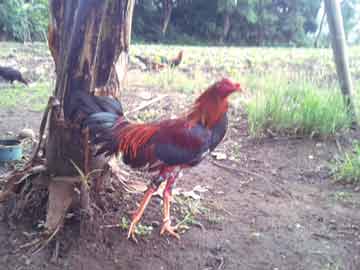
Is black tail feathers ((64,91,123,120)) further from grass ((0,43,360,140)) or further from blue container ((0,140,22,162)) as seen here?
grass ((0,43,360,140))

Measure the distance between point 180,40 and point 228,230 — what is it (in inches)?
795

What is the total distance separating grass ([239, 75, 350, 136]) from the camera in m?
5.01

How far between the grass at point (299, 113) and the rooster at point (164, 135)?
84.3 inches

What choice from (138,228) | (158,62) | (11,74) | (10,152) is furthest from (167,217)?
(158,62)

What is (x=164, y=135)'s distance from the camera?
10.2 ft

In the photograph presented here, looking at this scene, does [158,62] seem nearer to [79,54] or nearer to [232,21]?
[79,54]

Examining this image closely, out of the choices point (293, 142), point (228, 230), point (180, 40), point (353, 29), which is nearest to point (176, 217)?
point (228, 230)

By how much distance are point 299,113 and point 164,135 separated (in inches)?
97.1

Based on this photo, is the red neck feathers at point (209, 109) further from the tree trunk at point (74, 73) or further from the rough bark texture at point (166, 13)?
the rough bark texture at point (166, 13)

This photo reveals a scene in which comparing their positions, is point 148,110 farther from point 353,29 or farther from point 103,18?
point 353,29

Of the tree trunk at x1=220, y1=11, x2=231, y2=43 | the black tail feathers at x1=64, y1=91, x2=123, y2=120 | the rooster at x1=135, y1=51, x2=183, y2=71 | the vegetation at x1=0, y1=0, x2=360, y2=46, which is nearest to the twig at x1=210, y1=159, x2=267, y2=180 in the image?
the black tail feathers at x1=64, y1=91, x2=123, y2=120

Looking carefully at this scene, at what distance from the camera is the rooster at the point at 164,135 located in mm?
3041

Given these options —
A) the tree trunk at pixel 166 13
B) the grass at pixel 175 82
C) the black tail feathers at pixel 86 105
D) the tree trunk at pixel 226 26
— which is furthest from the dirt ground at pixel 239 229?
the tree trunk at pixel 226 26

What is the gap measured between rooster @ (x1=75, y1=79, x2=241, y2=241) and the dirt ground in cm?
26
